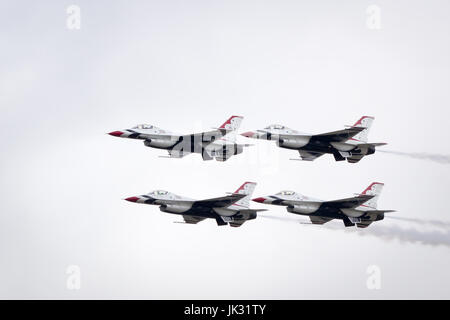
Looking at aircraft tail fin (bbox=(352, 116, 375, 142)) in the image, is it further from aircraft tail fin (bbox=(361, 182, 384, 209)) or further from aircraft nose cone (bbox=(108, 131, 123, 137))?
aircraft nose cone (bbox=(108, 131, 123, 137))

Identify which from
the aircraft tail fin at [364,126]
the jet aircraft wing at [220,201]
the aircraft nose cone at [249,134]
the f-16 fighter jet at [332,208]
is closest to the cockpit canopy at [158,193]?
the jet aircraft wing at [220,201]

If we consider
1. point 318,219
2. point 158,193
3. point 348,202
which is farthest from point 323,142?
point 158,193

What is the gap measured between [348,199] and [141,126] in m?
18.4

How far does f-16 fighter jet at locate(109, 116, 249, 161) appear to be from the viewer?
112688mm

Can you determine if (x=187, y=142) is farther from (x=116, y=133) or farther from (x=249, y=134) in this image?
(x=116, y=133)

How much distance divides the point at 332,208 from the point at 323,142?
5.59 m

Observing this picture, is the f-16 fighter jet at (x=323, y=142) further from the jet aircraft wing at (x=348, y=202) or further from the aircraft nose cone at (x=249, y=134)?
the jet aircraft wing at (x=348, y=202)

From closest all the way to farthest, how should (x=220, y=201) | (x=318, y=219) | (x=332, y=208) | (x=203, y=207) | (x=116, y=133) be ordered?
(x=220, y=201), (x=203, y=207), (x=332, y=208), (x=116, y=133), (x=318, y=219)

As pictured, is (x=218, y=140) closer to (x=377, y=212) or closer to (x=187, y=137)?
(x=187, y=137)

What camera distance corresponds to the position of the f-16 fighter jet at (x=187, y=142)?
112688mm

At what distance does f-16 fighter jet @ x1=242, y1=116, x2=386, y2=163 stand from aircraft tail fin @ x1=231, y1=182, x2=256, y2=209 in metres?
4.18

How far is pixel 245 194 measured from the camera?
111 meters
